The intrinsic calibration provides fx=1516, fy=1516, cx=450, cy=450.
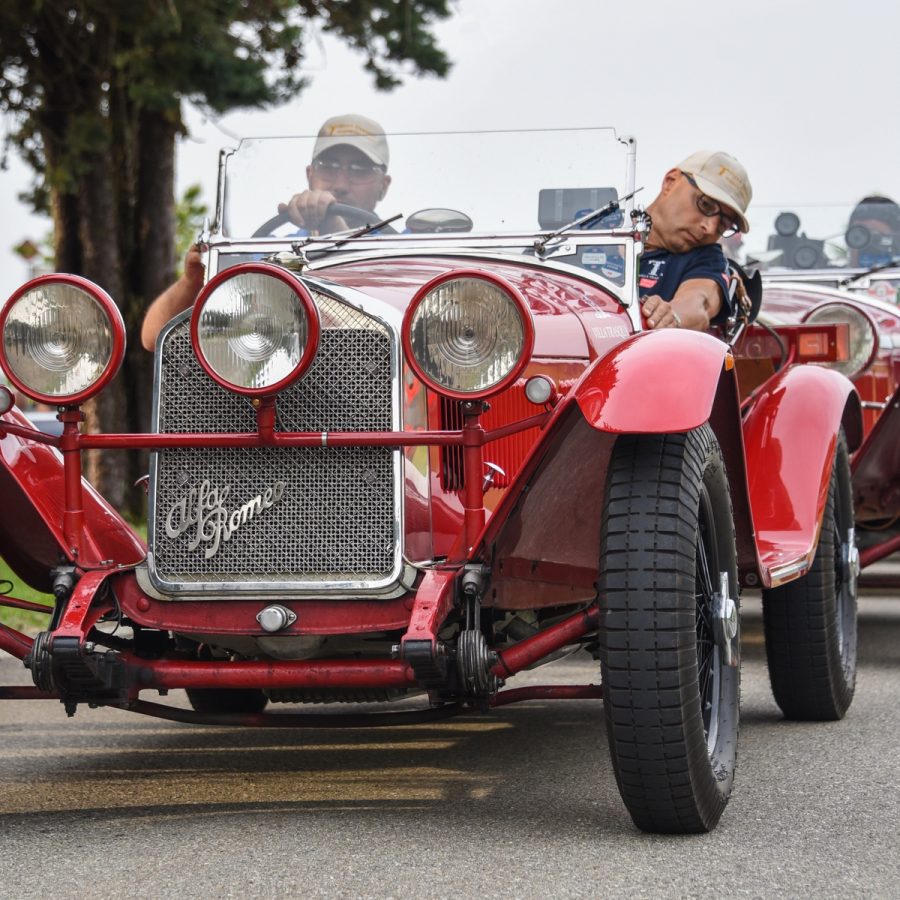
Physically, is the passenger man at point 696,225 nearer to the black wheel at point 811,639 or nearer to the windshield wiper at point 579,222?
the windshield wiper at point 579,222

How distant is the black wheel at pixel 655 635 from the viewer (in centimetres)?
330

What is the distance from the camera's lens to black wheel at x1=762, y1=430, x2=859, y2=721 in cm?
493

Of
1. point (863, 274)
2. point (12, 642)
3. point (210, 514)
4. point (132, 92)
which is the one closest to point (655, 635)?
point (210, 514)

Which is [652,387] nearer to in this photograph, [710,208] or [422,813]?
[422,813]

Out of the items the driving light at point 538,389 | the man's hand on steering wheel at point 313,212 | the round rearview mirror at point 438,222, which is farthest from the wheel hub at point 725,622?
the man's hand on steering wheel at point 313,212

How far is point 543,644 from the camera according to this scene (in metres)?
3.52

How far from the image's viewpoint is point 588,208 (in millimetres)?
5145

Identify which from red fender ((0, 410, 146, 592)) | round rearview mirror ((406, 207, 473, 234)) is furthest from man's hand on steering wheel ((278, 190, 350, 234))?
red fender ((0, 410, 146, 592))

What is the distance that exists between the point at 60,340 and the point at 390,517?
0.93m

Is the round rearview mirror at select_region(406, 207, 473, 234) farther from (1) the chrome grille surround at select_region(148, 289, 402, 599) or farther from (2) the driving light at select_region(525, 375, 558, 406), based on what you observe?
(2) the driving light at select_region(525, 375, 558, 406)

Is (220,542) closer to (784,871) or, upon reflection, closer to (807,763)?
(784,871)

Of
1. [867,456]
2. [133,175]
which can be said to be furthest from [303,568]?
[133,175]

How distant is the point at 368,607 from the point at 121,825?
0.81 metres

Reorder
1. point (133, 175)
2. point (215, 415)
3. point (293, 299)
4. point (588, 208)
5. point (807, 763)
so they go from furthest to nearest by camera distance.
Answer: point (133, 175) < point (588, 208) < point (807, 763) < point (215, 415) < point (293, 299)
